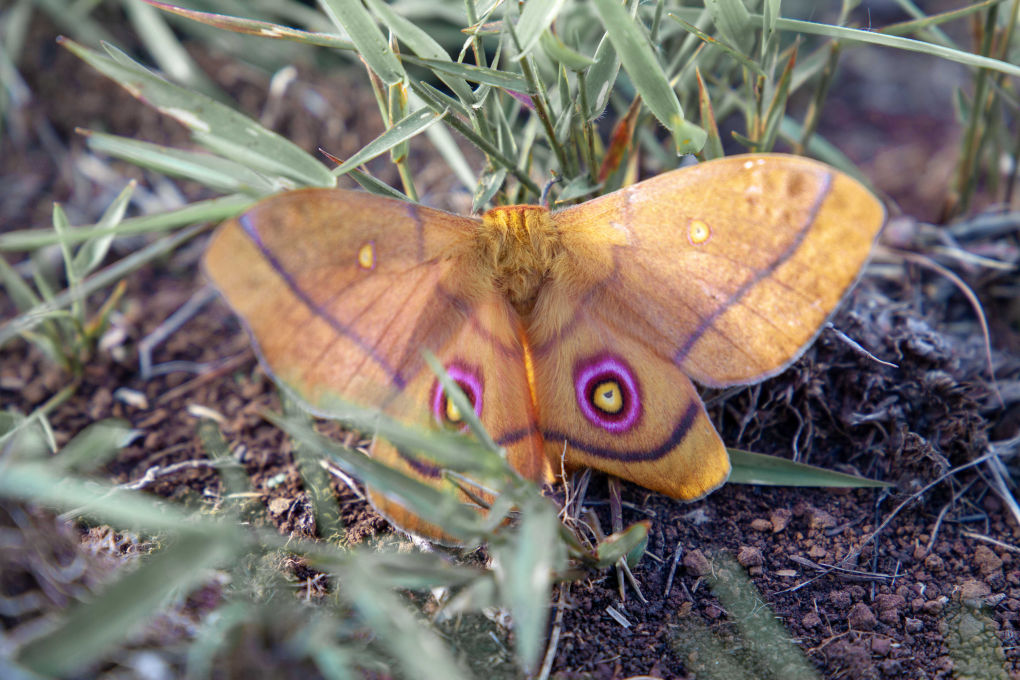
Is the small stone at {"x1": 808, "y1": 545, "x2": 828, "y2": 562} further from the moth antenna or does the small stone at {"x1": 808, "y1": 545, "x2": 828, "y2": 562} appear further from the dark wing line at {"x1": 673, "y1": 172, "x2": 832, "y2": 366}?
the moth antenna

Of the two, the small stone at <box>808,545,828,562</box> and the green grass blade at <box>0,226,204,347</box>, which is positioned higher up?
the green grass blade at <box>0,226,204,347</box>

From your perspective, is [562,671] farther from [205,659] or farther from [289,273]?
[289,273]

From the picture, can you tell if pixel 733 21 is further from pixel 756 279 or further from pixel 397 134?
pixel 397 134

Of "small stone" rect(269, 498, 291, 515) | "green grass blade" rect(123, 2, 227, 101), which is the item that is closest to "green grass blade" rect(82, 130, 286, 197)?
"small stone" rect(269, 498, 291, 515)

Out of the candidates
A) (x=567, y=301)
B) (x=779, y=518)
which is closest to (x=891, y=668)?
(x=779, y=518)

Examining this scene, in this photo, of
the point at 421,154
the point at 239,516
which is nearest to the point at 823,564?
the point at 239,516

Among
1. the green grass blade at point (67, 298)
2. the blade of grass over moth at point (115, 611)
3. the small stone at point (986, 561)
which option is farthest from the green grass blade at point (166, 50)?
the small stone at point (986, 561)
